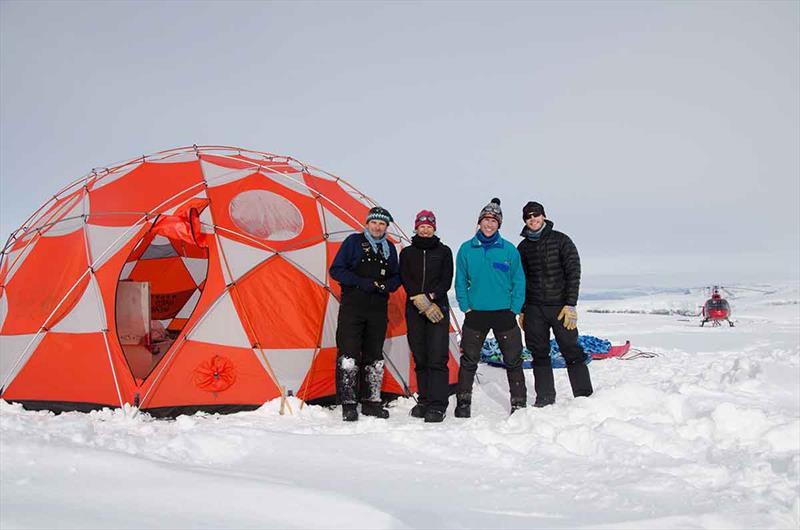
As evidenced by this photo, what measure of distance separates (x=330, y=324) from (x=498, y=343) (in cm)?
186

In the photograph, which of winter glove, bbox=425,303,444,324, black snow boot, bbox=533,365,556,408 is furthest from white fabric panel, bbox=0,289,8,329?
black snow boot, bbox=533,365,556,408

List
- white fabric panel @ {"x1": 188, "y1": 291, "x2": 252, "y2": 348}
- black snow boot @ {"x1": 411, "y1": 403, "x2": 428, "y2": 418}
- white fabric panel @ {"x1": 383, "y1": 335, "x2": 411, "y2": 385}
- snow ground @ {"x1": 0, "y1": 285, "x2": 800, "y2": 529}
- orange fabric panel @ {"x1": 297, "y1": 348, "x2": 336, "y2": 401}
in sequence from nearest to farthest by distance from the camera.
→ snow ground @ {"x1": 0, "y1": 285, "x2": 800, "y2": 529}
black snow boot @ {"x1": 411, "y1": 403, "x2": 428, "y2": 418}
white fabric panel @ {"x1": 188, "y1": 291, "x2": 252, "y2": 348}
orange fabric panel @ {"x1": 297, "y1": 348, "x2": 336, "y2": 401}
white fabric panel @ {"x1": 383, "y1": 335, "x2": 411, "y2": 385}

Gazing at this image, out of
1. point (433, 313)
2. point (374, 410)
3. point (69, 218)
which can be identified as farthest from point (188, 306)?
A: point (433, 313)

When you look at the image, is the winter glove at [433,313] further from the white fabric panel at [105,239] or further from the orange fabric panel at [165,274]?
the orange fabric panel at [165,274]

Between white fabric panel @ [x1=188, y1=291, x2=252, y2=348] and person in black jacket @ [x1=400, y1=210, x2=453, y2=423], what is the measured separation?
173cm

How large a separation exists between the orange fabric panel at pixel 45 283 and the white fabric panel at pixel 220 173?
4.96 ft

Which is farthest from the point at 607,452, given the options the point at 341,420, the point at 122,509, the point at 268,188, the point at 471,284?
the point at 268,188

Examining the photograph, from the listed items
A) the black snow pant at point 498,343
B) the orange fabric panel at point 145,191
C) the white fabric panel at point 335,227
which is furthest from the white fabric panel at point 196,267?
the black snow pant at point 498,343

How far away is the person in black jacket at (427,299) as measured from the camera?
4934 mm

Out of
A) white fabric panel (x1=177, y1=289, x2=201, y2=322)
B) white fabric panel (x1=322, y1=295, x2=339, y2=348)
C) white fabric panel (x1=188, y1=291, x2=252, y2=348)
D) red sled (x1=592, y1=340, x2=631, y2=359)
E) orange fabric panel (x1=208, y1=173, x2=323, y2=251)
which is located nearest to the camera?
white fabric panel (x1=188, y1=291, x2=252, y2=348)

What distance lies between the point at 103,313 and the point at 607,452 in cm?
482

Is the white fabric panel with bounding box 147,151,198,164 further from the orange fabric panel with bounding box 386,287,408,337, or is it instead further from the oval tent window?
the orange fabric panel with bounding box 386,287,408,337

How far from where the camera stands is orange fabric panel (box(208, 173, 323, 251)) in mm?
5605

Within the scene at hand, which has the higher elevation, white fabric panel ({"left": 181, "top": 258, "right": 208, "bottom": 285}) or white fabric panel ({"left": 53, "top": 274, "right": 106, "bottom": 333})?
white fabric panel ({"left": 181, "top": 258, "right": 208, "bottom": 285})
